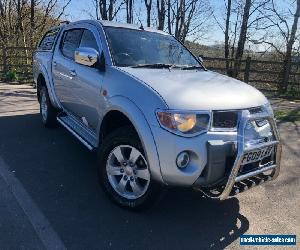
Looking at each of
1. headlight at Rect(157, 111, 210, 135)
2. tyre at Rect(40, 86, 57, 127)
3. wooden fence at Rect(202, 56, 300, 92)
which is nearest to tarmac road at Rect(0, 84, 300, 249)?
headlight at Rect(157, 111, 210, 135)

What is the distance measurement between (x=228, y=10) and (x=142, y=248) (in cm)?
2220

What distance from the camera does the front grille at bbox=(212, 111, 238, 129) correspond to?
3264 millimetres

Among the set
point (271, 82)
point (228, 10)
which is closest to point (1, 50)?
point (271, 82)

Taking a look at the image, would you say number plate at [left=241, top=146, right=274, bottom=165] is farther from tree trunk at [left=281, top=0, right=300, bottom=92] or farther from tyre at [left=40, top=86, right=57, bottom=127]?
tree trunk at [left=281, top=0, right=300, bottom=92]

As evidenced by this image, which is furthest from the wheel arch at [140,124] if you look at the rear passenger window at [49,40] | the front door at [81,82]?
the rear passenger window at [49,40]

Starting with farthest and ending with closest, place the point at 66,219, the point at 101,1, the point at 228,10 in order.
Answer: the point at 228,10 < the point at 101,1 < the point at 66,219

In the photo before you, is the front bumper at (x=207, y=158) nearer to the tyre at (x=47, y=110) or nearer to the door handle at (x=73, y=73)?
the door handle at (x=73, y=73)

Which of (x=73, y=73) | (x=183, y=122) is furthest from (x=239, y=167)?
(x=73, y=73)

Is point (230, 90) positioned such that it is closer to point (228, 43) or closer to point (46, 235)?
point (46, 235)

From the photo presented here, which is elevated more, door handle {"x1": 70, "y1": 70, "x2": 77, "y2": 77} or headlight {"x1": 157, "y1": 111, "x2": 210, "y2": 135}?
door handle {"x1": 70, "y1": 70, "x2": 77, "y2": 77}

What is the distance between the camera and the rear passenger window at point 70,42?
17.4 feet

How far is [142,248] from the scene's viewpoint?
3094mm

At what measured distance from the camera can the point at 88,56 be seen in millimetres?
4156

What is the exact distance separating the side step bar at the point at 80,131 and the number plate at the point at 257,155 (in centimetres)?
180
